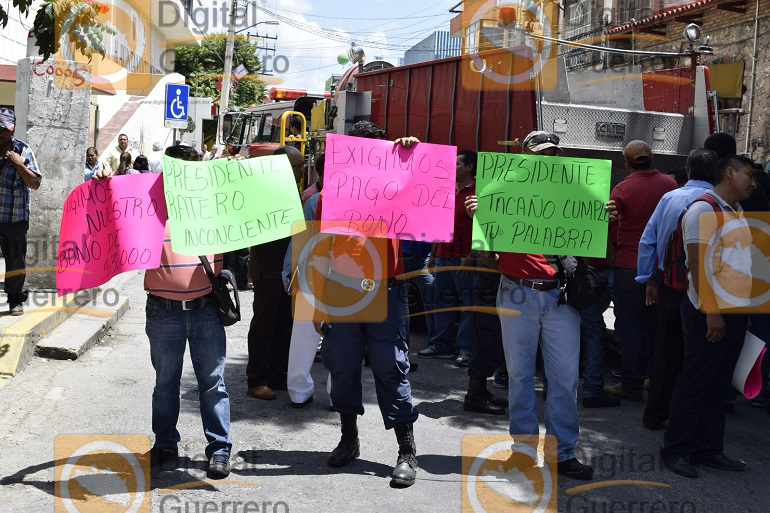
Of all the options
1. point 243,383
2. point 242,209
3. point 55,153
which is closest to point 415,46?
point 55,153

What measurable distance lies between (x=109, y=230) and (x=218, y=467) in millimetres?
1432

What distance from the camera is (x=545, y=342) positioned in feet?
16.2

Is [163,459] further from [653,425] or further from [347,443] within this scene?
[653,425]

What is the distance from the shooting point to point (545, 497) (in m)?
4.58

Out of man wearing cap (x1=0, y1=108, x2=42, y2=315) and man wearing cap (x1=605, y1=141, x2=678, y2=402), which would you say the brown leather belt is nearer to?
man wearing cap (x1=605, y1=141, x2=678, y2=402)

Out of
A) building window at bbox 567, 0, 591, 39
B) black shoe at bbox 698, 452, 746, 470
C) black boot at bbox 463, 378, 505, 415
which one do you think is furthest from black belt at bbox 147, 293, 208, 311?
building window at bbox 567, 0, 591, 39

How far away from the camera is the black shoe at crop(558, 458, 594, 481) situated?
4.84m

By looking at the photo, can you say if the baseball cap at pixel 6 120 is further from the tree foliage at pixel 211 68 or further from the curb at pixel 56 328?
the tree foliage at pixel 211 68

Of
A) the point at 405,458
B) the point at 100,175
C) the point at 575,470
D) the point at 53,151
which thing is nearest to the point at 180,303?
the point at 100,175

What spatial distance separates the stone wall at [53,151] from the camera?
8797 millimetres

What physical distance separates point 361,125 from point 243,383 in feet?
8.83

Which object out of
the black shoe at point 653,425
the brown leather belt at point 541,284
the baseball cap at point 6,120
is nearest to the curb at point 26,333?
the baseball cap at point 6,120

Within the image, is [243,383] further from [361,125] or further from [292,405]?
[361,125]

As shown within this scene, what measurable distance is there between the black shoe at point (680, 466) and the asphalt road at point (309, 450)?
5cm
